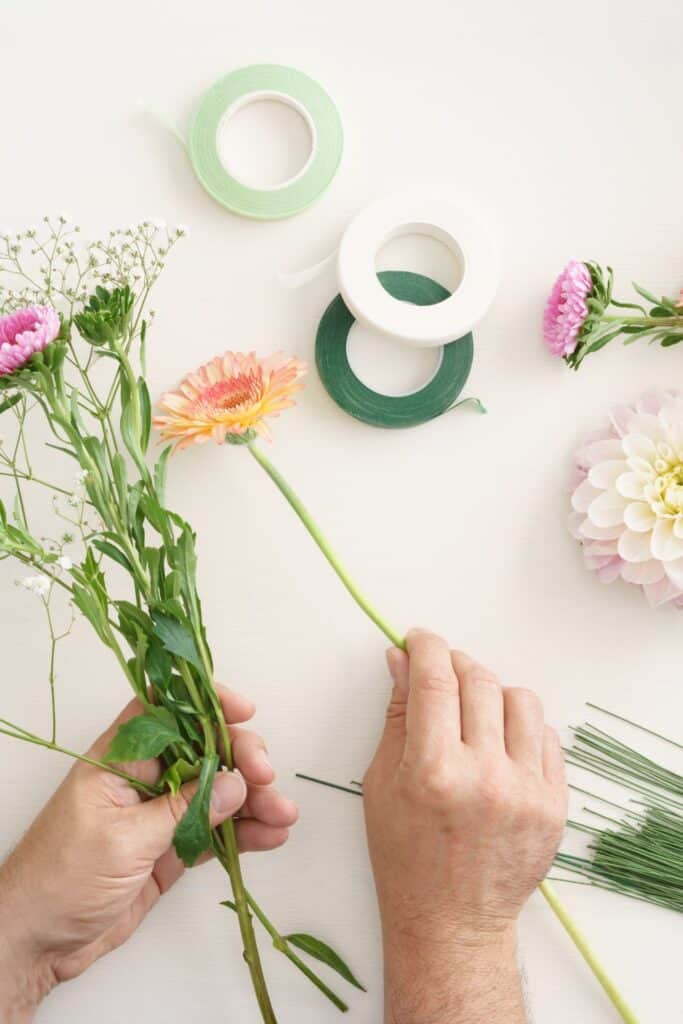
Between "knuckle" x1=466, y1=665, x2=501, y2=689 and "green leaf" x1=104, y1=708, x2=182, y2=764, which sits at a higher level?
"knuckle" x1=466, y1=665, x2=501, y2=689

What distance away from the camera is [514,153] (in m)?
1.16

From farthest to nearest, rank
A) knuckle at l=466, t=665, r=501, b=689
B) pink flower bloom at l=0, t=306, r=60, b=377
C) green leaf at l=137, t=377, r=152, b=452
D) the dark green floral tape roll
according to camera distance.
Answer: the dark green floral tape roll
knuckle at l=466, t=665, r=501, b=689
green leaf at l=137, t=377, r=152, b=452
pink flower bloom at l=0, t=306, r=60, b=377

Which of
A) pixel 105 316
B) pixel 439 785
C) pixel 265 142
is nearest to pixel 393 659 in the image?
pixel 439 785

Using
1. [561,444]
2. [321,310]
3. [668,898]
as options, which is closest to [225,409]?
[321,310]

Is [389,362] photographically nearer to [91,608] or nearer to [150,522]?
[150,522]

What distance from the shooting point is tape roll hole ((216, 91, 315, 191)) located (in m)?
1.15

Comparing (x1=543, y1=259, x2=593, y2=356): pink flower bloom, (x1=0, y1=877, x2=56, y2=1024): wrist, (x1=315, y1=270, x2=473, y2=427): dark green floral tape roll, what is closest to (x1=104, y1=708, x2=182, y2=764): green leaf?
(x1=0, y1=877, x2=56, y2=1024): wrist

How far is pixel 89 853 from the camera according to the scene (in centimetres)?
88

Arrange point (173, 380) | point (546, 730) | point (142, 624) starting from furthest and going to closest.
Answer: point (173, 380) → point (546, 730) → point (142, 624)

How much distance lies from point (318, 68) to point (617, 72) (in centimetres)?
39

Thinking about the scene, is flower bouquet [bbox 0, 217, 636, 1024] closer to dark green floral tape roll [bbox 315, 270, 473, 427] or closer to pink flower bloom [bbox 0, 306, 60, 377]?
pink flower bloom [bbox 0, 306, 60, 377]

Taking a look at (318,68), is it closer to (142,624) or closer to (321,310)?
(321,310)

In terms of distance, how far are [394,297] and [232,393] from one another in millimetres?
291

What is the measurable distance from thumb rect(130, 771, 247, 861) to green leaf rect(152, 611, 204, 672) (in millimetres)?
140
